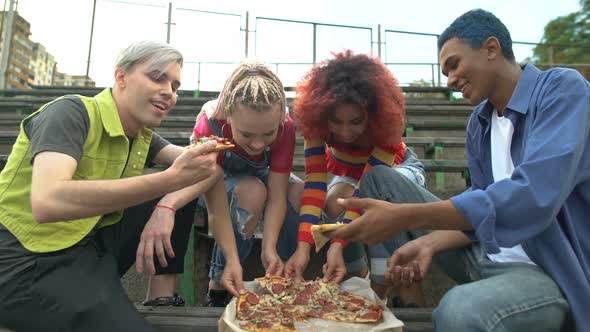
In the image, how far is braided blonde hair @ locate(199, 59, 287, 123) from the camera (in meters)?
2.00

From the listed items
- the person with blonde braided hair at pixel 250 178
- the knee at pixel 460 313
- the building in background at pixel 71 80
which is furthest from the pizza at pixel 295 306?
the building in background at pixel 71 80

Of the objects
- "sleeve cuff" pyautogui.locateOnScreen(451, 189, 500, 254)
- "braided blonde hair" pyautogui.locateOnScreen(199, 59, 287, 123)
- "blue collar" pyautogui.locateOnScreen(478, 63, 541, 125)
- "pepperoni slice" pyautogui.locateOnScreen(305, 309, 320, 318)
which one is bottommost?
"pepperoni slice" pyautogui.locateOnScreen(305, 309, 320, 318)

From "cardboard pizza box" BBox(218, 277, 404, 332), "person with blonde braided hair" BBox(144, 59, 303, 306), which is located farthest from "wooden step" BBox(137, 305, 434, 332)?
"person with blonde braided hair" BBox(144, 59, 303, 306)

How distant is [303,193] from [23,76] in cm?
1046

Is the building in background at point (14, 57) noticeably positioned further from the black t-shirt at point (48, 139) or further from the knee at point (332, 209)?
the black t-shirt at point (48, 139)

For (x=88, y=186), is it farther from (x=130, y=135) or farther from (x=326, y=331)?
(x=326, y=331)

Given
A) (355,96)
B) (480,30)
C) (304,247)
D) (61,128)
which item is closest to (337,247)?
(304,247)

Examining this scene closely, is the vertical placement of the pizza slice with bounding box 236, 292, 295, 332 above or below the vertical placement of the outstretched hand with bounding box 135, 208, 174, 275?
below

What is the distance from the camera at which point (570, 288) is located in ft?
4.32

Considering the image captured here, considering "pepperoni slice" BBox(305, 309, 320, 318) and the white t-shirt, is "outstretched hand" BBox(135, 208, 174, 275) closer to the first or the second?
"pepperoni slice" BBox(305, 309, 320, 318)

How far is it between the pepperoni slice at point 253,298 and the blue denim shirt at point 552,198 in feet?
2.88

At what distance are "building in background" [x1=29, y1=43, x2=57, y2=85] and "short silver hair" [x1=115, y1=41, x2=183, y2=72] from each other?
7789mm

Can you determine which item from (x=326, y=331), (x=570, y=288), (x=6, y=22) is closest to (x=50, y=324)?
(x=326, y=331)

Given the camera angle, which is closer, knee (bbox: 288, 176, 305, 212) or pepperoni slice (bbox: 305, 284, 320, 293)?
pepperoni slice (bbox: 305, 284, 320, 293)
